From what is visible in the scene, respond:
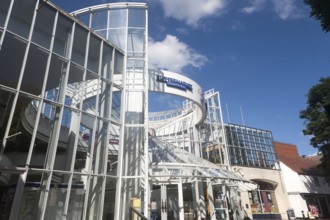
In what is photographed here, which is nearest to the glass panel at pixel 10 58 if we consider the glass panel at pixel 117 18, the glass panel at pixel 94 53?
the glass panel at pixel 94 53

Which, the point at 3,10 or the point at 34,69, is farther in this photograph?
the point at 34,69

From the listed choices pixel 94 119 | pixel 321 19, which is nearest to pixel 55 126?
pixel 94 119

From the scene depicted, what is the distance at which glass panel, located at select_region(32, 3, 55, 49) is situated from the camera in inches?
388

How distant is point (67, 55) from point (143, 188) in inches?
286

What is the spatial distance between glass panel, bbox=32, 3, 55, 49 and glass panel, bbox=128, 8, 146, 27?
5264 millimetres

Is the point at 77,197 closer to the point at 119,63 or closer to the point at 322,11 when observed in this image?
the point at 119,63

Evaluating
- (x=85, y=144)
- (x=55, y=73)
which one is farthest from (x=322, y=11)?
(x=85, y=144)

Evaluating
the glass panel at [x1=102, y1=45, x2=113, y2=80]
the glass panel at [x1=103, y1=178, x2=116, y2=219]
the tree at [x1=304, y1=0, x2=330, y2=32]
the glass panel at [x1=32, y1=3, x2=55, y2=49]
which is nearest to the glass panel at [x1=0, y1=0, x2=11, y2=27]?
the glass panel at [x1=32, y1=3, x2=55, y2=49]

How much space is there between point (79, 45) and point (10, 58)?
3.00 m

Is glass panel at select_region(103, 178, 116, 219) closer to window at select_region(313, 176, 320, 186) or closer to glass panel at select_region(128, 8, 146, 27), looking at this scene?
glass panel at select_region(128, 8, 146, 27)

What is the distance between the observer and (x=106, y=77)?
12.7 metres

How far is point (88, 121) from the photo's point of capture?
12.1 m

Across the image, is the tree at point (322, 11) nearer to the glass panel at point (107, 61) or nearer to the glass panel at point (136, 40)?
the glass panel at point (136, 40)

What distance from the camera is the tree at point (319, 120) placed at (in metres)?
25.2
